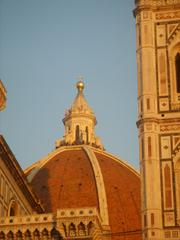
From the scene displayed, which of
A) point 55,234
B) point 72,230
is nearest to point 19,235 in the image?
point 55,234

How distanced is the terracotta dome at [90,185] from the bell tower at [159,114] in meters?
25.5

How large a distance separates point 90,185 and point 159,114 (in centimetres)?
2952

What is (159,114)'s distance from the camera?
28516mm

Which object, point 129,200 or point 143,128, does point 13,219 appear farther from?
point 129,200

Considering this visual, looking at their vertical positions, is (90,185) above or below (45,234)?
above

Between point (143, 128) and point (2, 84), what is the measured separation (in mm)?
6001

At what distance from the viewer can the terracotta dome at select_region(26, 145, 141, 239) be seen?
183 feet

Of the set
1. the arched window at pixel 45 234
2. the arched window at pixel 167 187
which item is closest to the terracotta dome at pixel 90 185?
the arched window at pixel 45 234

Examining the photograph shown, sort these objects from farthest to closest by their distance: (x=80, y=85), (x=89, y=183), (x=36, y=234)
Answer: (x=80, y=85) < (x=89, y=183) < (x=36, y=234)

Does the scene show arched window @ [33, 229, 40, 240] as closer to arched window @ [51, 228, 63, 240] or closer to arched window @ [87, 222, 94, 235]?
arched window @ [51, 228, 63, 240]

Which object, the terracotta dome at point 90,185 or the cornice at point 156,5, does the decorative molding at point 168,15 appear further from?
the terracotta dome at point 90,185

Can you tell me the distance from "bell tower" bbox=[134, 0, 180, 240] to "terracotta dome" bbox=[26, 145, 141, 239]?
2546 cm

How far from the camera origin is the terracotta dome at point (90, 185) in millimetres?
55688

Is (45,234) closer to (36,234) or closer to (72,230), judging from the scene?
(36,234)
